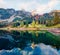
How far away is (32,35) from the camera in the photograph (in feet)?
13.6

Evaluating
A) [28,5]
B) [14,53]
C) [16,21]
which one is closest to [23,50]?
[14,53]

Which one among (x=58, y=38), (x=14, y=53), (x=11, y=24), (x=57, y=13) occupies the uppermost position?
(x=57, y=13)

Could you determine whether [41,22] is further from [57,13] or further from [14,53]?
[14,53]

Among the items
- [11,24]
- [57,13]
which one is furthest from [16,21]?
[57,13]

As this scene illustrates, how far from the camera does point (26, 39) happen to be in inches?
165

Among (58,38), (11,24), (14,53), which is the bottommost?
(14,53)

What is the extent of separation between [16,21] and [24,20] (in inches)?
8.5

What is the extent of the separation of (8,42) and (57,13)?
1510 mm

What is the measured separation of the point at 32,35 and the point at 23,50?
17.8 inches

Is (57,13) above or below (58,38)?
above

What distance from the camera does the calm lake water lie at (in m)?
4.10

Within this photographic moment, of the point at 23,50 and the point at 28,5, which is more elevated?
the point at 28,5

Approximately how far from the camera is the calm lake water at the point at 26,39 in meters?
4.10

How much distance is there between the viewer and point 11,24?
13.9 feet
